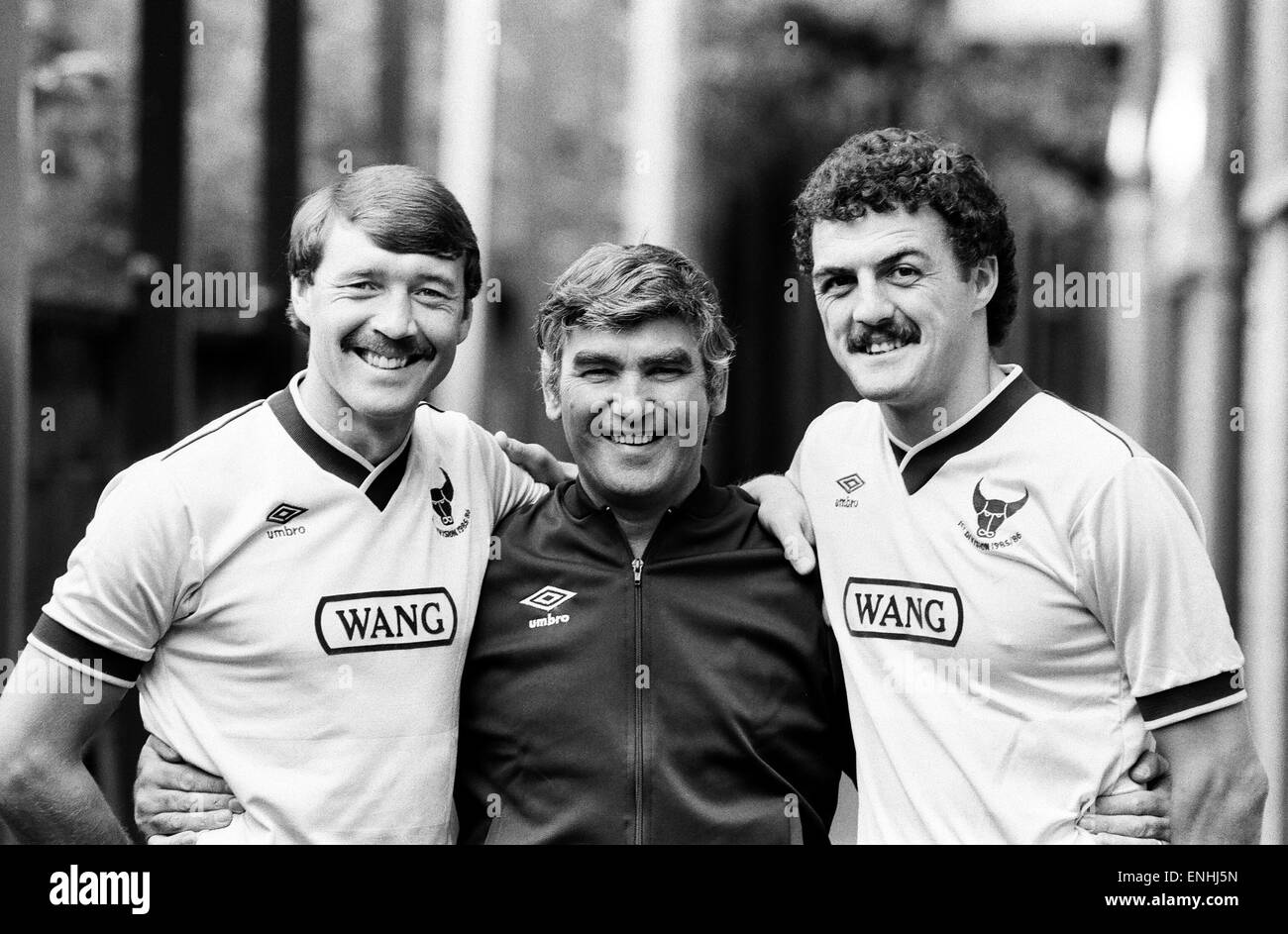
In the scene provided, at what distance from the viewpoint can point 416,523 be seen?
2564 millimetres

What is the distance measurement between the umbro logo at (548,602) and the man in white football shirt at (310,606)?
0.16m

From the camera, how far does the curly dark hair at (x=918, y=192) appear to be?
2504mm

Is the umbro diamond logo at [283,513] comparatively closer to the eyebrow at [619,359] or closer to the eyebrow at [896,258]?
the eyebrow at [619,359]

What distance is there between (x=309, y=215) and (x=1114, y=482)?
1.54 m

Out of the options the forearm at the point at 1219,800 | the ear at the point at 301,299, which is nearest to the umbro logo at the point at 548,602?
the ear at the point at 301,299

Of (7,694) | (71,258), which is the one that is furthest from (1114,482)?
(71,258)

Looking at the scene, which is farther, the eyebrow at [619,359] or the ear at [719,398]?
the ear at [719,398]

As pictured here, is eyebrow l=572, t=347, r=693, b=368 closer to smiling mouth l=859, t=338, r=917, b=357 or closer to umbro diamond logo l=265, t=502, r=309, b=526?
smiling mouth l=859, t=338, r=917, b=357

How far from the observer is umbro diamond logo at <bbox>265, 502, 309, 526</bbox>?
8.14 feet

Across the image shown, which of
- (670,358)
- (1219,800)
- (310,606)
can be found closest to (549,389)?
(670,358)

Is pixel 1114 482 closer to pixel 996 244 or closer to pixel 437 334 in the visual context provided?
pixel 996 244

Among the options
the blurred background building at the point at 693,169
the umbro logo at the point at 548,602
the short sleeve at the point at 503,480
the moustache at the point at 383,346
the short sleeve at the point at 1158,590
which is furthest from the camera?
the blurred background building at the point at 693,169

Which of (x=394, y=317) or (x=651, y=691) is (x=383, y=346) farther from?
(x=651, y=691)
